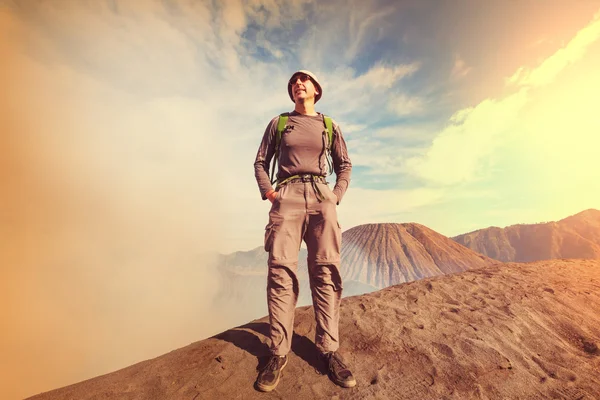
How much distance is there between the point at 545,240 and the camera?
57.0 metres

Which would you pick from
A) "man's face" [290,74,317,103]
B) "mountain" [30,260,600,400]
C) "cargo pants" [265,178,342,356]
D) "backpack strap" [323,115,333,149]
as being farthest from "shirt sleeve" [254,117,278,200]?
"mountain" [30,260,600,400]

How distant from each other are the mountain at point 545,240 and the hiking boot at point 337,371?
71.6 meters

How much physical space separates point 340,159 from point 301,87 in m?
0.91

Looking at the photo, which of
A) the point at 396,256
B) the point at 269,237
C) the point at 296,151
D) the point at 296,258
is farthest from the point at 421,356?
the point at 396,256

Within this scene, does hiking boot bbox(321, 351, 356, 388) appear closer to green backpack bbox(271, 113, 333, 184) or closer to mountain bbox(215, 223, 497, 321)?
green backpack bbox(271, 113, 333, 184)

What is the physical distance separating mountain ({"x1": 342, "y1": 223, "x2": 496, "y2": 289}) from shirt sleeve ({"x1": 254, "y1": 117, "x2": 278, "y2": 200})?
3826 centimetres

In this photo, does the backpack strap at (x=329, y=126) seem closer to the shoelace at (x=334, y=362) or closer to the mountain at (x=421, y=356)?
the shoelace at (x=334, y=362)

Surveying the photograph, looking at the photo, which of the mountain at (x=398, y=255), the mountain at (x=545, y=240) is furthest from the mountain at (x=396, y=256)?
the mountain at (x=545, y=240)

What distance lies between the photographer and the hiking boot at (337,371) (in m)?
2.38

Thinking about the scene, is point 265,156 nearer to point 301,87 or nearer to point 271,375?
point 301,87

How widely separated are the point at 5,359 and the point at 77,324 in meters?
20.6

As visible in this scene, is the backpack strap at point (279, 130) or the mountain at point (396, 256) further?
the mountain at point (396, 256)

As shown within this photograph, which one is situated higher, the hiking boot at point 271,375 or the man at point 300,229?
the man at point 300,229

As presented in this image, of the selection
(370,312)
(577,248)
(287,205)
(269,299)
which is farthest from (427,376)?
(577,248)
